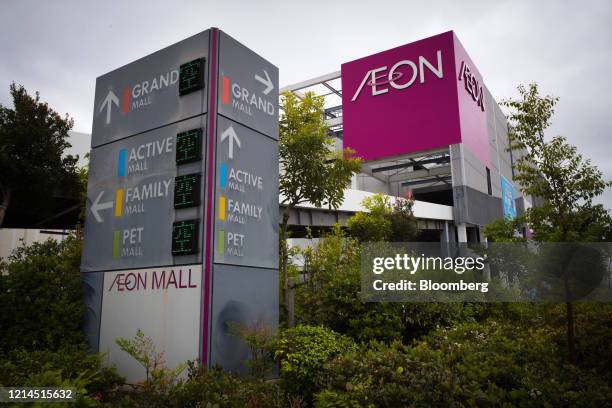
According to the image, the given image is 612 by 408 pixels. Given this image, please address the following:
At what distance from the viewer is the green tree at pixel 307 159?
1562 centimetres

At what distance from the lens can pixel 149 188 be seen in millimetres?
10672

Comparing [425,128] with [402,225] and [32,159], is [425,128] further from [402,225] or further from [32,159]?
[32,159]

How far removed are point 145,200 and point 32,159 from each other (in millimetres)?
18607

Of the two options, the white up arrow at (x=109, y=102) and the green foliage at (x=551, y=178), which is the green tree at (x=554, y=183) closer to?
→ the green foliage at (x=551, y=178)

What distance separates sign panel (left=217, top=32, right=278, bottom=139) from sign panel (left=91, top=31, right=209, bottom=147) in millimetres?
429

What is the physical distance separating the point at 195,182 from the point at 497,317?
966 centimetres

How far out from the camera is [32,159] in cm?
2544

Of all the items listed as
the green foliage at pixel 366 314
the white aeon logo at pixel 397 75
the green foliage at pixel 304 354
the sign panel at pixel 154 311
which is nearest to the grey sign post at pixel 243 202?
the sign panel at pixel 154 311

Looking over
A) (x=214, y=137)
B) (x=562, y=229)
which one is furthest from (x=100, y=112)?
(x=562, y=229)

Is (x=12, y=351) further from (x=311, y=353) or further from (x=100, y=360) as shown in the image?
(x=311, y=353)

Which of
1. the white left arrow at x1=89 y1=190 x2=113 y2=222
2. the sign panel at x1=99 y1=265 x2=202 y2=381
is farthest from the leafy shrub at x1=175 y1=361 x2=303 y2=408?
the white left arrow at x1=89 y1=190 x2=113 y2=222

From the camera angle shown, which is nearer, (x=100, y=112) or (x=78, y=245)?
(x=100, y=112)

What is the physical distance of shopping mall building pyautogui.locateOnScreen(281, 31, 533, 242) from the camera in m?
37.9

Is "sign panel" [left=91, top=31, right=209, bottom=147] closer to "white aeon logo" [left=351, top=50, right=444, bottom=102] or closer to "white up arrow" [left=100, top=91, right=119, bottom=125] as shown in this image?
"white up arrow" [left=100, top=91, right=119, bottom=125]
